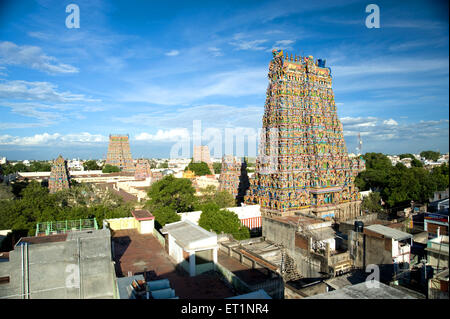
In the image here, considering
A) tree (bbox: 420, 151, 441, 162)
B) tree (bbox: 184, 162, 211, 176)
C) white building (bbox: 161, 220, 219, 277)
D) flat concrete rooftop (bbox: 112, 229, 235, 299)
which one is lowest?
flat concrete rooftop (bbox: 112, 229, 235, 299)

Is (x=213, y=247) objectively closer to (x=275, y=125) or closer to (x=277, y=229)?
(x=277, y=229)

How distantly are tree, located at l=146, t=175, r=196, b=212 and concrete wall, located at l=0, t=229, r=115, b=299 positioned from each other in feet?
41.9

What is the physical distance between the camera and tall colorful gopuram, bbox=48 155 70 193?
135 feet

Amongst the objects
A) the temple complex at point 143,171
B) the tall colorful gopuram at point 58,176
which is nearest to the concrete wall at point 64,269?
the tall colorful gopuram at point 58,176

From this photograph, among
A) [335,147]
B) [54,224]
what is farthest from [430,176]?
[54,224]

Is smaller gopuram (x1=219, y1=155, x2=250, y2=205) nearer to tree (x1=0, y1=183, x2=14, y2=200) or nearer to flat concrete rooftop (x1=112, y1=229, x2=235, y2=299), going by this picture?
flat concrete rooftop (x1=112, y1=229, x2=235, y2=299)

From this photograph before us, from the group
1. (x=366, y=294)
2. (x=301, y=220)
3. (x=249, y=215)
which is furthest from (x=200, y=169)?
(x=366, y=294)

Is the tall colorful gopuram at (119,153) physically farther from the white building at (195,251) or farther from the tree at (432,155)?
the tree at (432,155)

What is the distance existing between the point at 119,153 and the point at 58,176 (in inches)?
1029

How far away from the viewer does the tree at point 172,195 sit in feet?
77.5

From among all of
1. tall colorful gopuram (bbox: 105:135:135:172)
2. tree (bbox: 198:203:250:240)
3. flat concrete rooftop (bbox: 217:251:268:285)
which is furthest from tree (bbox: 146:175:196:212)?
tall colorful gopuram (bbox: 105:135:135:172)

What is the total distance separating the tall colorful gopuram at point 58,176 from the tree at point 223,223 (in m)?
28.6

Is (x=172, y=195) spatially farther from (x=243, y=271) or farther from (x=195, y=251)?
(x=195, y=251)

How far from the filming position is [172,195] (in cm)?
2423
